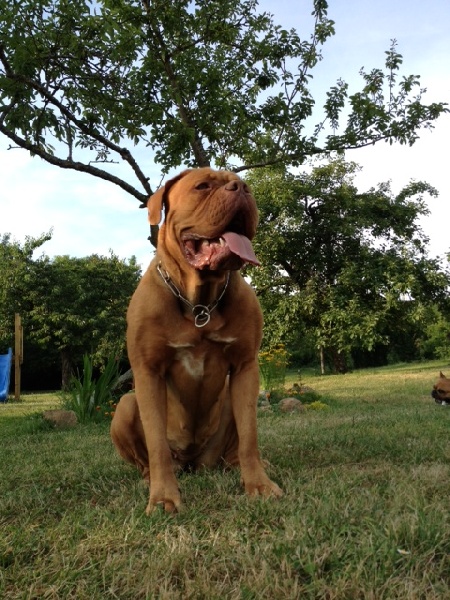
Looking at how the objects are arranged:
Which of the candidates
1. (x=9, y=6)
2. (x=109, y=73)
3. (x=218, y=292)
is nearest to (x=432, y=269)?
(x=109, y=73)

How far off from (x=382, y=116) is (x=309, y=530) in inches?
264

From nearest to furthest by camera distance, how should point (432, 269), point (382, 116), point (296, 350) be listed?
1. point (382, 116)
2. point (432, 269)
3. point (296, 350)

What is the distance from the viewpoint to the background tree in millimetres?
26016

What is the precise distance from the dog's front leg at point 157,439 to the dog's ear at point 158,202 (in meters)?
0.75

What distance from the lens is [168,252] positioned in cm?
265

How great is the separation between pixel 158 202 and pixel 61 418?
4.67 meters

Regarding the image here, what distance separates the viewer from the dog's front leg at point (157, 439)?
2316 millimetres

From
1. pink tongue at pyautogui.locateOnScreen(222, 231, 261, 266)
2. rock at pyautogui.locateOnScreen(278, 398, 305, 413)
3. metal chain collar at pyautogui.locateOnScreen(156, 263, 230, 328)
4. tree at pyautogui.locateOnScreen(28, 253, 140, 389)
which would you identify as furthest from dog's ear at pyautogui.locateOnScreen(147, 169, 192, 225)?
tree at pyautogui.locateOnScreen(28, 253, 140, 389)

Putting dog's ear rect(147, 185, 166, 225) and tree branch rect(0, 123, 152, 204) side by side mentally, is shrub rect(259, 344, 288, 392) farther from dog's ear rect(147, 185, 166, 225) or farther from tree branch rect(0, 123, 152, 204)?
dog's ear rect(147, 185, 166, 225)

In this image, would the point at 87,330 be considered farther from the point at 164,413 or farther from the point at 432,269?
the point at 164,413

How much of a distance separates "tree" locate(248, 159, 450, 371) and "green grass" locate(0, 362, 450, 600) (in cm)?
1552

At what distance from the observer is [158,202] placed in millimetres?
2654

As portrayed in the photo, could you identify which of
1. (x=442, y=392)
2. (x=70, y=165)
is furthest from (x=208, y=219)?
(x=442, y=392)

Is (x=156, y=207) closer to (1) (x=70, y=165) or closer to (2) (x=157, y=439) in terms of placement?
(2) (x=157, y=439)
